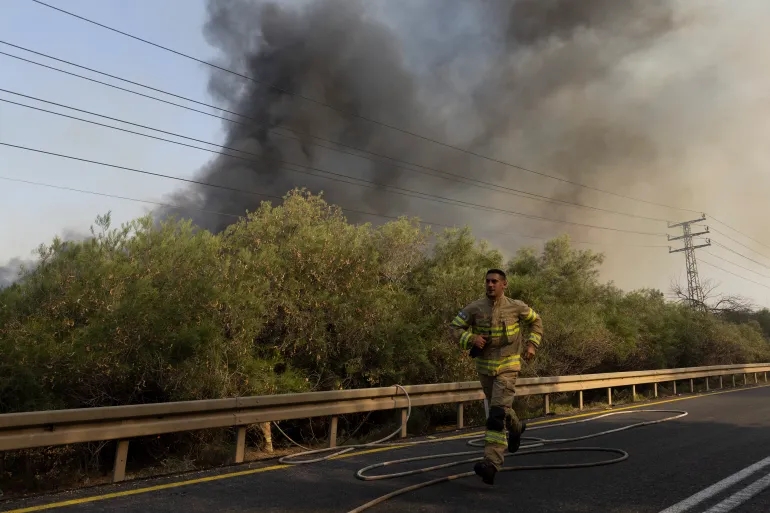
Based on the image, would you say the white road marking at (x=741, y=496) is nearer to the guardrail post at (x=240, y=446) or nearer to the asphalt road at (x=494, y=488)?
the asphalt road at (x=494, y=488)

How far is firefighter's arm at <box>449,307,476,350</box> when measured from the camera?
5.30 meters

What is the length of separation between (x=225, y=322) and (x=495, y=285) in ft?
18.0

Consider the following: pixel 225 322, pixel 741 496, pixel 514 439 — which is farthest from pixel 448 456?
pixel 225 322

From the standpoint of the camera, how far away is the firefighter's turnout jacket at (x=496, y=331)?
526cm

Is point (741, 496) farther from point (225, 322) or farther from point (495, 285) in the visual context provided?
point (225, 322)

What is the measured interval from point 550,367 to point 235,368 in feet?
32.9

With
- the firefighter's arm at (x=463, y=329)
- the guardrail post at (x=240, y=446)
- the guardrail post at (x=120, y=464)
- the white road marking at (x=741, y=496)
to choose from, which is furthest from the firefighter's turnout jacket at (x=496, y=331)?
the guardrail post at (x=120, y=464)

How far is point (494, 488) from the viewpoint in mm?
4699

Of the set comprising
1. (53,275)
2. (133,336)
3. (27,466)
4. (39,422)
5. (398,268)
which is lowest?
(27,466)

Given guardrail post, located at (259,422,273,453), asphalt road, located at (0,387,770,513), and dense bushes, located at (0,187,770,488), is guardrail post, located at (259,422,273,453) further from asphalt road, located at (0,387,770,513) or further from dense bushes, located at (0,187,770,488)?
Result: asphalt road, located at (0,387,770,513)

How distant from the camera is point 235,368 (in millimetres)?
8984

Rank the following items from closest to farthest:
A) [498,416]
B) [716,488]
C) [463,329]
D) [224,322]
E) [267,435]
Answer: [716,488] < [498,416] < [463,329] < [267,435] < [224,322]

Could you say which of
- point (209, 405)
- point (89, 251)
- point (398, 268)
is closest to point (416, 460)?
point (209, 405)

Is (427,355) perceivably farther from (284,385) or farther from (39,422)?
(39,422)
